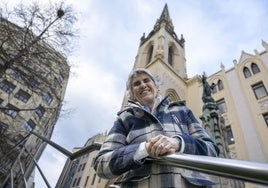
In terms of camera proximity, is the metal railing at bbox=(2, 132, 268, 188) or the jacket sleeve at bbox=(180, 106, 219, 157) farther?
the jacket sleeve at bbox=(180, 106, 219, 157)

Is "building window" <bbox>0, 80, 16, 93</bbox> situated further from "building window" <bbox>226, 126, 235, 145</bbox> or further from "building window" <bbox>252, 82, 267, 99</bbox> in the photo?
"building window" <bbox>252, 82, 267, 99</bbox>

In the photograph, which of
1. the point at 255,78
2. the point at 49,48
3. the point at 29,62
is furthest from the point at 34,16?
the point at 255,78

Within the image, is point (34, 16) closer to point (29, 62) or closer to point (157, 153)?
point (29, 62)

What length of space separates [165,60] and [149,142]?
65.7 ft

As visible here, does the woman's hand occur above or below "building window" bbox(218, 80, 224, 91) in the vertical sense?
below

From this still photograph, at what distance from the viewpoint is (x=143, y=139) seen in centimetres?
130

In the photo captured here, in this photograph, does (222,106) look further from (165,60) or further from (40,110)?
(40,110)

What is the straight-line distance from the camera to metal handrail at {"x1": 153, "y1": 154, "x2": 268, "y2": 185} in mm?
558

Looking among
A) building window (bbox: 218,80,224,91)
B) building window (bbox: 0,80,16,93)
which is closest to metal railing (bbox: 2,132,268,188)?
building window (bbox: 0,80,16,93)

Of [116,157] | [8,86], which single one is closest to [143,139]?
[116,157]

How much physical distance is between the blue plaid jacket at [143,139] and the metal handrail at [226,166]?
23 cm

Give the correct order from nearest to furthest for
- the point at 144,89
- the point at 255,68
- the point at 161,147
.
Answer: the point at 161,147, the point at 144,89, the point at 255,68

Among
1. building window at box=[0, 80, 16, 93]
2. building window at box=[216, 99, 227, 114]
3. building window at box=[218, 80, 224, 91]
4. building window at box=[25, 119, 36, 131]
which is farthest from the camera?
building window at box=[25, 119, 36, 131]

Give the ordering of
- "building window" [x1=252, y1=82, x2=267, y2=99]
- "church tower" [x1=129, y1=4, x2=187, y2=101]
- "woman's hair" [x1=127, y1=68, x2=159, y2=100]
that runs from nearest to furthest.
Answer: "woman's hair" [x1=127, y1=68, x2=159, y2=100], "building window" [x1=252, y1=82, x2=267, y2=99], "church tower" [x1=129, y1=4, x2=187, y2=101]
